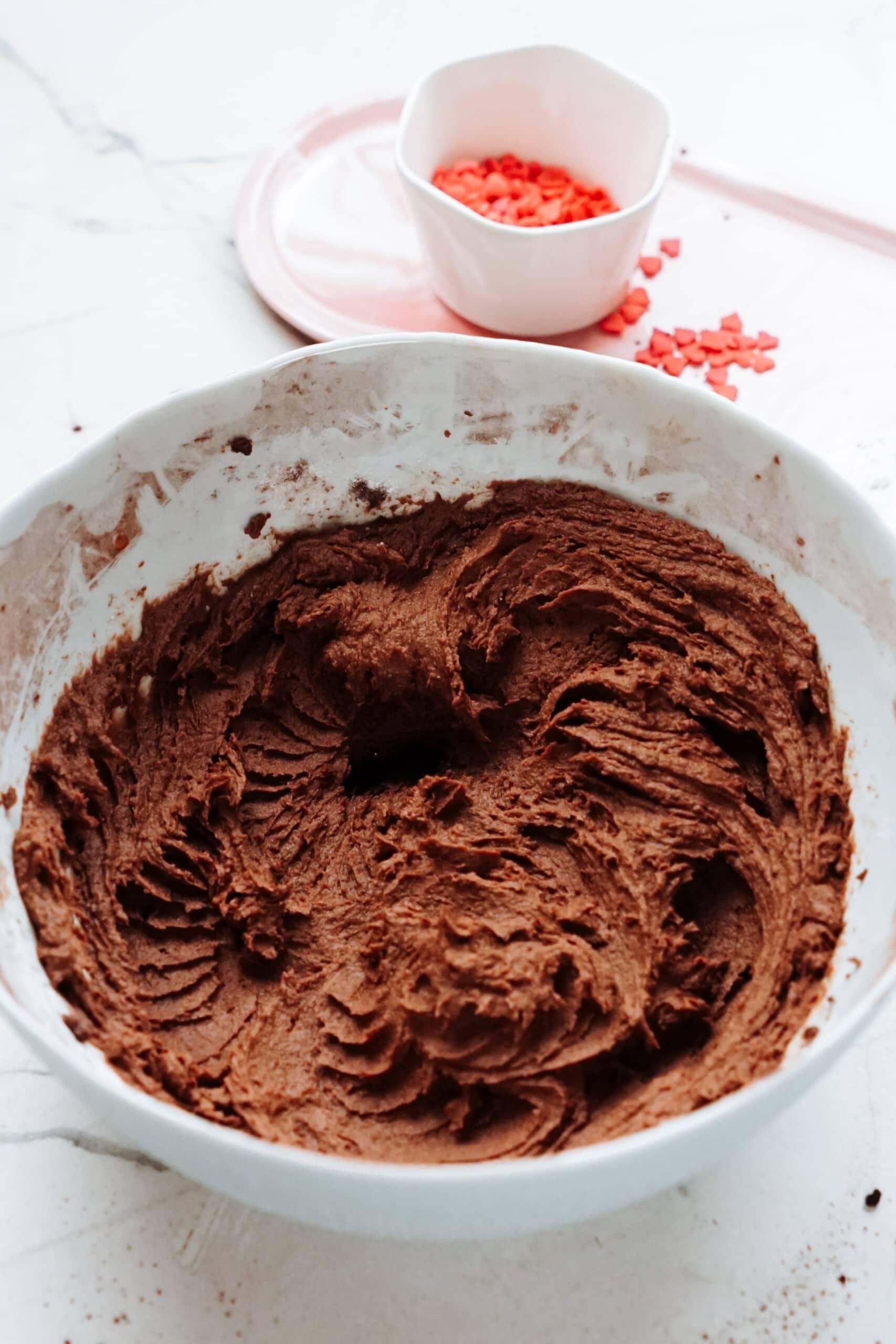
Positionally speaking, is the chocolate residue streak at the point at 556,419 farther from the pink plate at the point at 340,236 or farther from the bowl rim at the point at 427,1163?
the bowl rim at the point at 427,1163

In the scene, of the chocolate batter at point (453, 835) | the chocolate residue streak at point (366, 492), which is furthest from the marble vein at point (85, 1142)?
the chocolate residue streak at point (366, 492)

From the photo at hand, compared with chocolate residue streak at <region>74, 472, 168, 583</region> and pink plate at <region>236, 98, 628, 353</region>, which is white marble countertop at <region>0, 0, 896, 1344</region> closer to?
pink plate at <region>236, 98, 628, 353</region>

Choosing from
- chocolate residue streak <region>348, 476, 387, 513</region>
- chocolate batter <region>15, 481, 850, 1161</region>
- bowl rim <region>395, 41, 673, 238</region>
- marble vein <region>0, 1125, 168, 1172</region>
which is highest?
bowl rim <region>395, 41, 673, 238</region>

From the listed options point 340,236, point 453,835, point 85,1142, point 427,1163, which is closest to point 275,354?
point 340,236

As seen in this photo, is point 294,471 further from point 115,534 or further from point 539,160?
point 539,160

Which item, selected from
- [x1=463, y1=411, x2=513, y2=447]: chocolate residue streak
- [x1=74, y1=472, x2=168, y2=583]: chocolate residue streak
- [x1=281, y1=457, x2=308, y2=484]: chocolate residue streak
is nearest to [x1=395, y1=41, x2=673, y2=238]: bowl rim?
[x1=463, y1=411, x2=513, y2=447]: chocolate residue streak

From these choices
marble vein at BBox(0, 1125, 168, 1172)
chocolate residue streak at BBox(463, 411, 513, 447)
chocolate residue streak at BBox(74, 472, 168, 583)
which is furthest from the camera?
chocolate residue streak at BBox(463, 411, 513, 447)

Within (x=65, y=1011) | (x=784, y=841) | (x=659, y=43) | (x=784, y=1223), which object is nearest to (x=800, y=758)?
(x=784, y=841)
